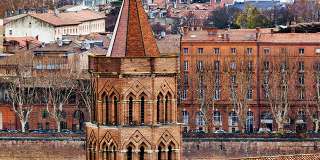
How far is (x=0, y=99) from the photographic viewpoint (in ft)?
389

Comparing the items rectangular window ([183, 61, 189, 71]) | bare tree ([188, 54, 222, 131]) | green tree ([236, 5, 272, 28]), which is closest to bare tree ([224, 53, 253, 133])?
bare tree ([188, 54, 222, 131])

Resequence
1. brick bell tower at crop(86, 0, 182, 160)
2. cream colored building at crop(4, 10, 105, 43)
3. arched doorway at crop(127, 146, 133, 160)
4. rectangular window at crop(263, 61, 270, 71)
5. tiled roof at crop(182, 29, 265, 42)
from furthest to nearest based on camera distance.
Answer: cream colored building at crop(4, 10, 105, 43) → tiled roof at crop(182, 29, 265, 42) → rectangular window at crop(263, 61, 270, 71) → brick bell tower at crop(86, 0, 182, 160) → arched doorway at crop(127, 146, 133, 160)

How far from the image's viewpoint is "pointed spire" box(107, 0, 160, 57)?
5947 cm

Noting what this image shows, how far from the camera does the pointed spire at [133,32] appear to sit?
59.5 metres

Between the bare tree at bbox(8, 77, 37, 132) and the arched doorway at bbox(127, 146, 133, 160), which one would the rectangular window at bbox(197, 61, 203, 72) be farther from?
the arched doorway at bbox(127, 146, 133, 160)

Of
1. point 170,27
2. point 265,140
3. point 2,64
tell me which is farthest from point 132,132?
point 170,27

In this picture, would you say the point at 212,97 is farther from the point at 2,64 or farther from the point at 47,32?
the point at 47,32

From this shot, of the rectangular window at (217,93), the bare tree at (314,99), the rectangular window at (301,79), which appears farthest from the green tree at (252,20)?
the bare tree at (314,99)

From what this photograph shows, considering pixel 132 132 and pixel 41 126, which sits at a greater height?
pixel 132 132

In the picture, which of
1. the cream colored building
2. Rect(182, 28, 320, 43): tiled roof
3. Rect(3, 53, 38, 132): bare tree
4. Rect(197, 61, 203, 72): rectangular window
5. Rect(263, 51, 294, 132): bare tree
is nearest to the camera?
Rect(263, 51, 294, 132): bare tree

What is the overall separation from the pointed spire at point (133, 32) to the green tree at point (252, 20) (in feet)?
329

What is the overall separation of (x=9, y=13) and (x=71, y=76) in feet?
250

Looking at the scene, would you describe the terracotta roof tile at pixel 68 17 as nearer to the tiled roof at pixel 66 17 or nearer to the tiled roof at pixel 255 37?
the tiled roof at pixel 66 17

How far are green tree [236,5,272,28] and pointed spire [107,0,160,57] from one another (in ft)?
329
